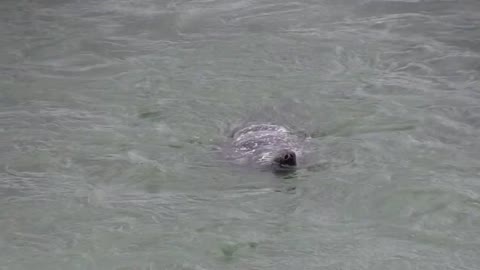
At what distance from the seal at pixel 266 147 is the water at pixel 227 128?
0.10 meters

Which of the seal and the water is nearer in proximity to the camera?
the water

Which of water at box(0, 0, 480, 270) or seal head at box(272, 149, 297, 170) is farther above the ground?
seal head at box(272, 149, 297, 170)

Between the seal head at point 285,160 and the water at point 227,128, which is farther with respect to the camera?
the seal head at point 285,160

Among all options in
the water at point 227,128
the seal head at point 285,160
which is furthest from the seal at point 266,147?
the water at point 227,128

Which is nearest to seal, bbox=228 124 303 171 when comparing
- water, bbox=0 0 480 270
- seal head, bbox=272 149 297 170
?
seal head, bbox=272 149 297 170

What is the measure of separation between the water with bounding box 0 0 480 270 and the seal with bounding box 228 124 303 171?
4.1 inches

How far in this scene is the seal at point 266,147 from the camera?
6.23 m

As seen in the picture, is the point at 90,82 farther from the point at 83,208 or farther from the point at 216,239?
the point at 216,239

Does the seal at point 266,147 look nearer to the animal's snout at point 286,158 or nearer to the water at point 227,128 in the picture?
the animal's snout at point 286,158

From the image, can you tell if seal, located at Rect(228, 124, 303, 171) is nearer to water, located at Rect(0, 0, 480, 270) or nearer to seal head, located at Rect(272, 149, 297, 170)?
seal head, located at Rect(272, 149, 297, 170)

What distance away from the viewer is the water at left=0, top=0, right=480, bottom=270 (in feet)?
18.0

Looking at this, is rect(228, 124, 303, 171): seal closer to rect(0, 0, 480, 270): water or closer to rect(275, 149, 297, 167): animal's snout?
rect(275, 149, 297, 167): animal's snout

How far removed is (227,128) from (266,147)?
28.1 inches

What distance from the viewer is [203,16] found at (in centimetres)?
979
